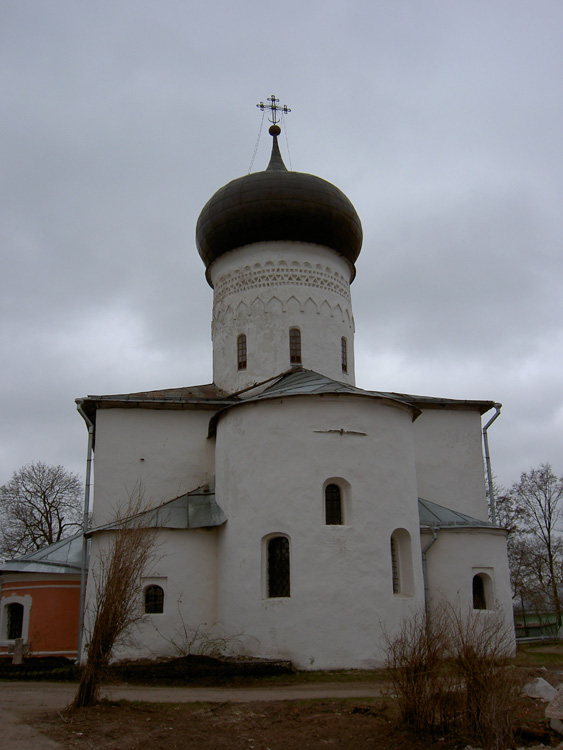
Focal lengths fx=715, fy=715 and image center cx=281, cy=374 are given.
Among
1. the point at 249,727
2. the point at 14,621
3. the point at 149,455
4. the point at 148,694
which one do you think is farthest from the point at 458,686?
the point at 14,621

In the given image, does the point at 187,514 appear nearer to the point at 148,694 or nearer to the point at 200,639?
the point at 200,639

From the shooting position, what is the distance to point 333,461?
12133mm

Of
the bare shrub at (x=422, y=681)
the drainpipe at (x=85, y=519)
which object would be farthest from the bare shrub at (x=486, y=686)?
the drainpipe at (x=85, y=519)

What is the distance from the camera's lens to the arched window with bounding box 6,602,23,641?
50.3 feet

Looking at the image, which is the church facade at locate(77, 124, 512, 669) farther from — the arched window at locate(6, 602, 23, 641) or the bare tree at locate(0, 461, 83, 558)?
the bare tree at locate(0, 461, 83, 558)

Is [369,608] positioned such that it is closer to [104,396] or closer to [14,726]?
[14,726]

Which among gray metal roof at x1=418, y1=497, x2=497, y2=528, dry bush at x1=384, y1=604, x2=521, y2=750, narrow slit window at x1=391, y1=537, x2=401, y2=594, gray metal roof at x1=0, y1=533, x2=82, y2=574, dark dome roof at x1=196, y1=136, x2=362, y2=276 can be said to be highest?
dark dome roof at x1=196, y1=136, x2=362, y2=276

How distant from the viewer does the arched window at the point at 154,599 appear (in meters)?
12.6

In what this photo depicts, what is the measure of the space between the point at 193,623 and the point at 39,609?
4427 millimetres

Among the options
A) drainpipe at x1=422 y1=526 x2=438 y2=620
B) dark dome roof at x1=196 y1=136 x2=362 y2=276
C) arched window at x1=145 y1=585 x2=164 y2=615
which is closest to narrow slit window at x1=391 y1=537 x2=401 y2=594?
drainpipe at x1=422 y1=526 x2=438 y2=620

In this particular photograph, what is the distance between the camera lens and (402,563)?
1240 cm

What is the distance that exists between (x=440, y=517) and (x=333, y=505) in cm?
306

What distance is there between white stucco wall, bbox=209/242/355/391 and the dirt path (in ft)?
26.3

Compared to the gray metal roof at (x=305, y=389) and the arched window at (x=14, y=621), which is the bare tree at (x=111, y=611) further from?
the arched window at (x=14, y=621)
